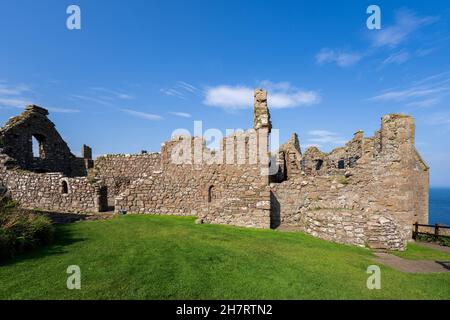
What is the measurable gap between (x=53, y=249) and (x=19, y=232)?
45.8 inches

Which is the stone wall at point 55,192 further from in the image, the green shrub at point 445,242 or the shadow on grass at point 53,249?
the green shrub at point 445,242

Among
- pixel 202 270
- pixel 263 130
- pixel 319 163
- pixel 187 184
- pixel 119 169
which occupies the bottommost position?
pixel 202 270

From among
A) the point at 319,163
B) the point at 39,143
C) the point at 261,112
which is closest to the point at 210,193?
the point at 261,112

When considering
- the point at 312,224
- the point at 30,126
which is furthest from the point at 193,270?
the point at 30,126

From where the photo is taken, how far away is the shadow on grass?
6.26 metres

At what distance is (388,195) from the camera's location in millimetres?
11859

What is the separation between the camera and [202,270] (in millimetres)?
5984

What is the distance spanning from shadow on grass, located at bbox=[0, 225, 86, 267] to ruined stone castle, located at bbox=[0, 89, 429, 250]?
5548 millimetres

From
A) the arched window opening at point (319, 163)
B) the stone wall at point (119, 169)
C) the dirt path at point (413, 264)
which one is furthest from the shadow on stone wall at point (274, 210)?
the arched window opening at point (319, 163)

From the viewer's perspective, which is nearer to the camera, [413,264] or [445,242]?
[413,264]

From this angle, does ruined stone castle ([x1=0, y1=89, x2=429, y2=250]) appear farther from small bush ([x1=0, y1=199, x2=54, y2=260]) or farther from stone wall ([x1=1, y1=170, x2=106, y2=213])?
small bush ([x1=0, y1=199, x2=54, y2=260])

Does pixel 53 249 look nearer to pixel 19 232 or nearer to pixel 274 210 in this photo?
pixel 19 232
